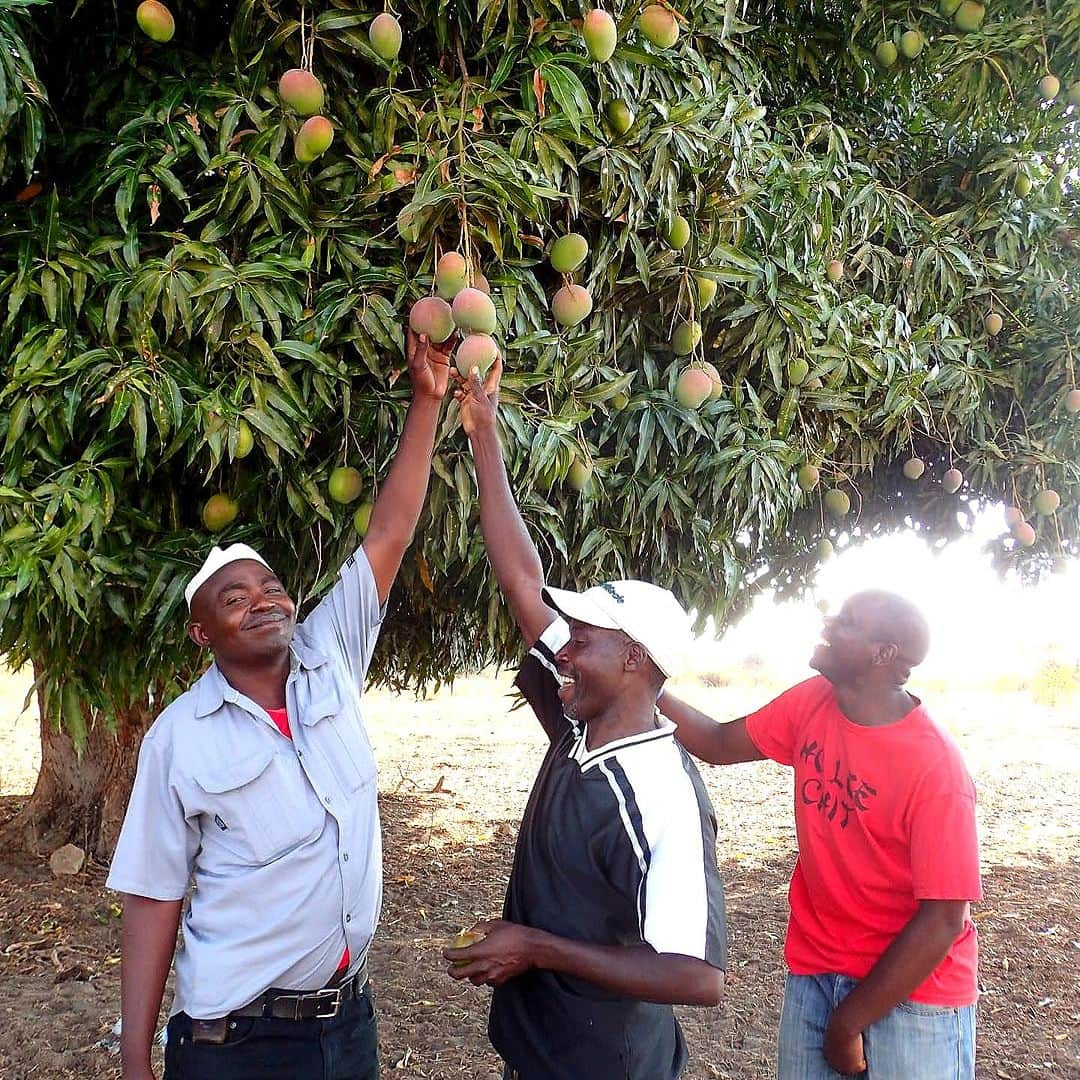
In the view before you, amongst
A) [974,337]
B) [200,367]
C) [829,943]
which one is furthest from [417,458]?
[974,337]

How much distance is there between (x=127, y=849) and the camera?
1.86 m

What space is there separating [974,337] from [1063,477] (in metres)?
0.80

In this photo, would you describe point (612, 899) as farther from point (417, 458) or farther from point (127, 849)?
point (417, 458)

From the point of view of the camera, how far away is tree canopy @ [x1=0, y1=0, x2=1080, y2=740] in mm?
2223

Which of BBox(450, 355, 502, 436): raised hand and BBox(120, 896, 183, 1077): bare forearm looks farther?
BBox(450, 355, 502, 436): raised hand

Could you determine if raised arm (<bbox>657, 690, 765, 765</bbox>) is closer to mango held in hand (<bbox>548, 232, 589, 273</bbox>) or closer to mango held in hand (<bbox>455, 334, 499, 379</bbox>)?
mango held in hand (<bbox>455, 334, 499, 379</bbox>)

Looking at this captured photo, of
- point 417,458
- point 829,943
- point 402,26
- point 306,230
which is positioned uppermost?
point 402,26

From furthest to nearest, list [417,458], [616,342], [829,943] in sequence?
[616,342], [417,458], [829,943]

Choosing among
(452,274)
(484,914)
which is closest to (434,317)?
(452,274)

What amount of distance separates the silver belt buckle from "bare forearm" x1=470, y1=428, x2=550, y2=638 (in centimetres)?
84

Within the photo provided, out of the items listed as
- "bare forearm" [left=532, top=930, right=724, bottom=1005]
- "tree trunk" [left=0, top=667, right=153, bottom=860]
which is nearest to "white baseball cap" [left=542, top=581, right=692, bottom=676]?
"bare forearm" [left=532, top=930, right=724, bottom=1005]

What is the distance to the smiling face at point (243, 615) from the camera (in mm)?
2002

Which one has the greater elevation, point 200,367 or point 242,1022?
point 200,367

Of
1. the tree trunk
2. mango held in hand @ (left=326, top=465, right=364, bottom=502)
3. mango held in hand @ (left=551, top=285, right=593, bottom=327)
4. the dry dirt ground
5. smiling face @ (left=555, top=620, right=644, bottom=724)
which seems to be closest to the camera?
smiling face @ (left=555, top=620, right=644, bottom=724)
